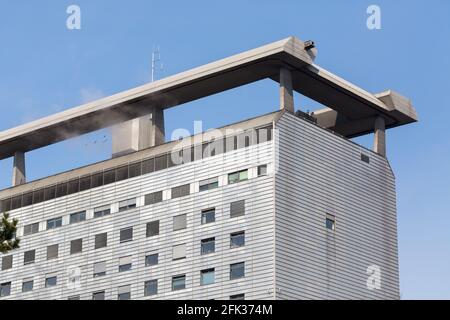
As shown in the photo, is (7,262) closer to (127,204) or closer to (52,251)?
(52,251)

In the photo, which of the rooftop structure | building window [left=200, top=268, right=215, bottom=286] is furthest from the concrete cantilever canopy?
building window [left=200, top=268, right=215, bottom=286]

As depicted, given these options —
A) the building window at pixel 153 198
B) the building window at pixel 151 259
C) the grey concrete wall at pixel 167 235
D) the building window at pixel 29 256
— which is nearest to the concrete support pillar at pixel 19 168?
the grey concrete wall at pixel 167 235

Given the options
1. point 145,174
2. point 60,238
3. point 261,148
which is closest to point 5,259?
point 60,238

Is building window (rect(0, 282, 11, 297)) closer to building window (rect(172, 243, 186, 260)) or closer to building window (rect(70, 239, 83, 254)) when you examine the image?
building window (rect(70, 239, 83, 254))

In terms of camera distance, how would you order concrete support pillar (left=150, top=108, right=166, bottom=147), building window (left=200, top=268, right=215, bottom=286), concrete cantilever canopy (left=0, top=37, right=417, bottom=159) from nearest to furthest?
concrete cantilever canopy (left=0, top=37, right=417, bottom=159), building window (left=200, top=268, right=215, bottom=286), concrete support pillar (left=150, top=108, right=166, bottom=147)

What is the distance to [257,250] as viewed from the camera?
81812 mm

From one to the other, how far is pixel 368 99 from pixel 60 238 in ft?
104

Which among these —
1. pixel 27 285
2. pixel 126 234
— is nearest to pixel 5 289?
pixel 27 285

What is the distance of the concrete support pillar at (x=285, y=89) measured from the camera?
84.9 metres

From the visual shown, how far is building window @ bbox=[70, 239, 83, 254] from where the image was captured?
95625 millimetres

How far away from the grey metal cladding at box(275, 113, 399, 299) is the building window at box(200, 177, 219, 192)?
21.4ft

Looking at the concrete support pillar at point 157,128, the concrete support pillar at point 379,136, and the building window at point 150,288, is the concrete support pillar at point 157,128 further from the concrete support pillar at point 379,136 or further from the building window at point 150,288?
the concrete support pillar at point 379,136

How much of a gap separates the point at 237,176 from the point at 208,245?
629cm

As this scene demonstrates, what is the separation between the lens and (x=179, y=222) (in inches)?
3482
